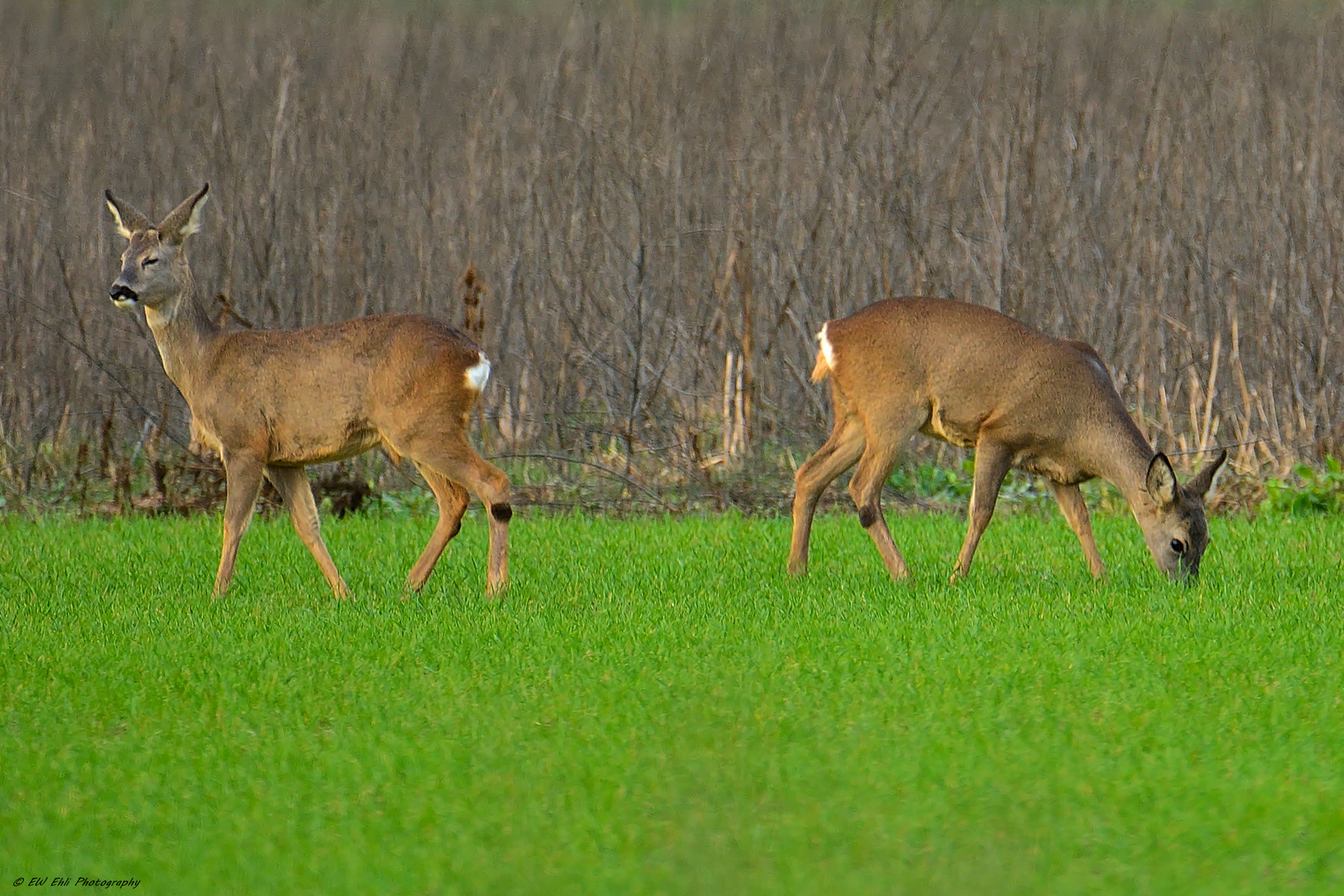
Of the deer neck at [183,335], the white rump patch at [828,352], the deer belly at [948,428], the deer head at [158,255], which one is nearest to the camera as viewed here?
the deer head at [158,255]

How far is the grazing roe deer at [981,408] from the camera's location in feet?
28.5

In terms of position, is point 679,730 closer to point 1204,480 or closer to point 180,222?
point 1204,480

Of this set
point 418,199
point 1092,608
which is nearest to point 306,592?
point 1092,608

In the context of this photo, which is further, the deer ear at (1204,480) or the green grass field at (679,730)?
the deer ear at (1204,480)

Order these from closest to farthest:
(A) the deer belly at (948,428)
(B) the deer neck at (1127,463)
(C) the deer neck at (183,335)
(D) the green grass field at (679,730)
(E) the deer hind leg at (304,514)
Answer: (D) the green grass field at (679,730)
(E) the deer hind leg at (304,514)
(C) the deer neck at (183,335)
(B) the deer neck at (1127,463)
(A) the deer belly at (948,428)

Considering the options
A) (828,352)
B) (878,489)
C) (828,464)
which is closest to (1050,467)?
(878,489)

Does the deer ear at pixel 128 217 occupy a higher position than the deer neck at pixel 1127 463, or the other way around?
the deer ear at pixel 128 217

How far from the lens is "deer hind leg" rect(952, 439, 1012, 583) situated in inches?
338

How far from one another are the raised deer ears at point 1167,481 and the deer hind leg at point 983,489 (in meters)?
0.71

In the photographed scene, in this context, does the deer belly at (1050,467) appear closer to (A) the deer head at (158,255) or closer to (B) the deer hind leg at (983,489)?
(B) the deer hind leg at (983,489)

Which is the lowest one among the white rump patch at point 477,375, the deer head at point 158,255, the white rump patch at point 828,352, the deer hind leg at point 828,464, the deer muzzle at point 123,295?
the deer hind leg at point 828,464

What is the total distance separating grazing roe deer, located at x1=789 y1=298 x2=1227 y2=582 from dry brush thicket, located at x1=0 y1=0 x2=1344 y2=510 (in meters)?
3.69

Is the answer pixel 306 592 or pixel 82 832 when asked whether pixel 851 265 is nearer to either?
pixel 306 592

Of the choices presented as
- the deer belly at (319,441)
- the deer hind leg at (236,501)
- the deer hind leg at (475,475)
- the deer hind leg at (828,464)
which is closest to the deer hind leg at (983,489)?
the deer hind leg at (828,464)
